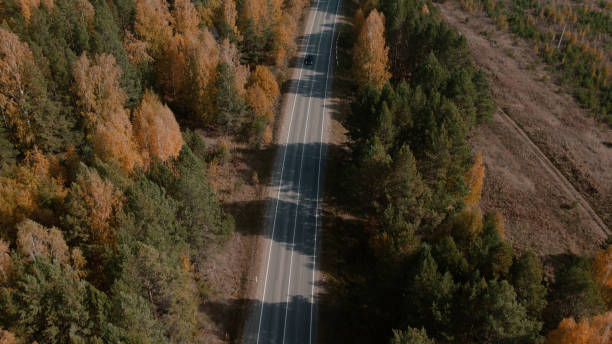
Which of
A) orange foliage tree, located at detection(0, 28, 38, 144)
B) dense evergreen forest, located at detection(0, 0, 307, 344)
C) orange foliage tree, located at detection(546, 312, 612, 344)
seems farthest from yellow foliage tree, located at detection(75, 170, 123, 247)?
orange foliage tree, located at detection(546, 312, 612, 344)

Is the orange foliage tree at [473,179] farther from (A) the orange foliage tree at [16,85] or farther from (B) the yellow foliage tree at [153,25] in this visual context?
(A) the orange foliage tree at [16,85]

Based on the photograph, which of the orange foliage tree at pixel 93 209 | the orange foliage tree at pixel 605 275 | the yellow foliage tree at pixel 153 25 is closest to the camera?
the orange foliage tree at pixel 93 209

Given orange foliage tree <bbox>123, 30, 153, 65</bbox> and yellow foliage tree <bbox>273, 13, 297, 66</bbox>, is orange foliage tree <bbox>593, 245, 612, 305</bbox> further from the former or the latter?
orange foliage tree <bbox>123, 30, 153, 65</bbox>

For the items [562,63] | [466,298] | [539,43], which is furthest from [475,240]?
[539,43]

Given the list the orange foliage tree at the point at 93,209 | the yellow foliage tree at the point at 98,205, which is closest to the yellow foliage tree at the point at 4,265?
the orange foliage tree at the point at 93,209

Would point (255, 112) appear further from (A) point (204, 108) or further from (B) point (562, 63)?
(B) point (562, 63)

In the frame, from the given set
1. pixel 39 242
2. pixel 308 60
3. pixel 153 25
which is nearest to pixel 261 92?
pixel 153 25

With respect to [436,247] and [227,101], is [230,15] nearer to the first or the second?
[227,101]
